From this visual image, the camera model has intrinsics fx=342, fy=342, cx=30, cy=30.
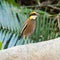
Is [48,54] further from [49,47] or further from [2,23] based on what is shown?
[2,23]

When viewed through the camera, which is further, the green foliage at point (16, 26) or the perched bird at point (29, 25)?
the perched bird at point (29, 25)

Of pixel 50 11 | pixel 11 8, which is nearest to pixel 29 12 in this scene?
pixel 11 8

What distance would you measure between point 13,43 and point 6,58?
131 centimetres

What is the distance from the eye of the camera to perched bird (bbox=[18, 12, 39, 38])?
3916 millimetres

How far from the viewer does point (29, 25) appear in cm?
409

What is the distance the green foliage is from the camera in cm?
381

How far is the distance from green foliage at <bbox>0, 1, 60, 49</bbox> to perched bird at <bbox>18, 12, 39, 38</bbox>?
0.05 m

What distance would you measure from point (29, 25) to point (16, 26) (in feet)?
0.68

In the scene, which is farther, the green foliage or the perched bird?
the perched bird

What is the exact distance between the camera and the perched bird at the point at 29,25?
392 centimetres

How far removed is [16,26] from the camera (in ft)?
12.9

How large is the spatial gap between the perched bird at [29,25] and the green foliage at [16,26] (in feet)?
0.16

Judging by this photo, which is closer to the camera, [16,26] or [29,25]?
[16,26]

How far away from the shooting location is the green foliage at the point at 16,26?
12.5ft
